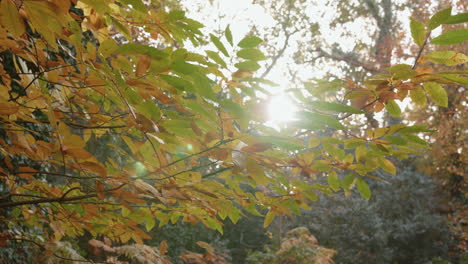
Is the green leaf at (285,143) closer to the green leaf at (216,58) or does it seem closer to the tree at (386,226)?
the green leaf at (216,58)

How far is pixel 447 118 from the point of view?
10109 millimetres

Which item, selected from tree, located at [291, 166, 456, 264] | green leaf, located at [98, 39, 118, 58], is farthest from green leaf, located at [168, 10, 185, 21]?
tree, located at [291, 166, 456, 264]

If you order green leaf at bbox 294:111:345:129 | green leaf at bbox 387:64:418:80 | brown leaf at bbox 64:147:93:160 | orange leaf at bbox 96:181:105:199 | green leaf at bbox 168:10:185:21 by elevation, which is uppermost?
green leaf at bbox 168:10:185:21

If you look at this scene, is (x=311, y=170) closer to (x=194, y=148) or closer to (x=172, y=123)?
(x=194, y=148)

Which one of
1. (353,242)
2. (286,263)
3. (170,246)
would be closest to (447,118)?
(353,242)

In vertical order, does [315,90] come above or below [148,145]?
above

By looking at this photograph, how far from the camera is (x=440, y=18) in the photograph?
689 mm

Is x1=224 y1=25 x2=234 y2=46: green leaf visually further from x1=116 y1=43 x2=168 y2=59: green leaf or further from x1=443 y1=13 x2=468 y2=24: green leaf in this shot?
x1=443 y1=13 x2=468 y2=24: green leaf

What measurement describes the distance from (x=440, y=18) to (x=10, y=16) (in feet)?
2.62

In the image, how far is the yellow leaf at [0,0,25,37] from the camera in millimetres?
558

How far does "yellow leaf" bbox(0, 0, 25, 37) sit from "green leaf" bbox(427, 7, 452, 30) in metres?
0.78

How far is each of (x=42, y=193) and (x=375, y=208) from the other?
7956mm

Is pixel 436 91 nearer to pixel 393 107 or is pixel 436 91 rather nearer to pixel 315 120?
pixel 393 107

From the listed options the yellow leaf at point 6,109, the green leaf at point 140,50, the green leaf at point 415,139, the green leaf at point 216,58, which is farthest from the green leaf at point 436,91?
the yellow leaf at point 6,109
